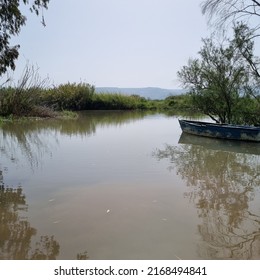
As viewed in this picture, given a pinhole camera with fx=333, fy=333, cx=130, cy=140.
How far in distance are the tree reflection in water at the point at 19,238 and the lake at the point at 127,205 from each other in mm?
12

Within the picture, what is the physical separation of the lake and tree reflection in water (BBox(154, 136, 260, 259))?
1 cm

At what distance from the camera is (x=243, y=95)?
1789 cm

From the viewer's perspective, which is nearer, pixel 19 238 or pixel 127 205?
pixel 19 238

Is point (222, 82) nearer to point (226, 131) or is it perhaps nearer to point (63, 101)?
point (226, 131)

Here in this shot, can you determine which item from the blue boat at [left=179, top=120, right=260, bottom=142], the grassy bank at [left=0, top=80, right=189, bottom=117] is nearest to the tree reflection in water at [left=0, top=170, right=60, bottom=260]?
the blue boat at [left=179, top=120, right=260, bottom=142]

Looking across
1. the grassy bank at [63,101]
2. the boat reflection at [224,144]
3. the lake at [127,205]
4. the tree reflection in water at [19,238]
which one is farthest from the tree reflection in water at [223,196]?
the grassy bank at [63,101]

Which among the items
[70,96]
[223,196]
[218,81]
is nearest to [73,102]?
[70,96]

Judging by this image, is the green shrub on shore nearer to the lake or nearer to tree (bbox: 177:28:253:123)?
tree (bbox: 177:28:253:123)

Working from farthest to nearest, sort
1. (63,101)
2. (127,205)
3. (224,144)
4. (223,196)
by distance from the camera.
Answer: (63,101) → (224,144) → (223,196) → (127,205)

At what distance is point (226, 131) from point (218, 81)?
4.56 m

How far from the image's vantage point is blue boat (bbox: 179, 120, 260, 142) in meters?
14.0

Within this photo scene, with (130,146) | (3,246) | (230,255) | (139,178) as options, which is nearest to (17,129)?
(130,146)

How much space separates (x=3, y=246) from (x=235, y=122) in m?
16.6

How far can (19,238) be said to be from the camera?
4.31 m
